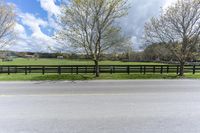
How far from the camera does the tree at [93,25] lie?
22344mm

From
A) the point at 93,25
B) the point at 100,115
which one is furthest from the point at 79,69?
the point at 100,115

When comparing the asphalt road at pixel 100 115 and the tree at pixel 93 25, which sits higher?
the tree at pixel 93 25

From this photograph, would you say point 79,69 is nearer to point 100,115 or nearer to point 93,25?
point 93,25

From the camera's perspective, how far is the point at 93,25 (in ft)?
74.3

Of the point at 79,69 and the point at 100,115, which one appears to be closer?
the point at 100,115

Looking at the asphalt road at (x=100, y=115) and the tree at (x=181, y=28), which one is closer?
the asphalt road at (x=100, y=115)

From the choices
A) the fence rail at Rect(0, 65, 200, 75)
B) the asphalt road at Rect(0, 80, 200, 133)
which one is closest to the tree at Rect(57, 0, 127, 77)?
the fence rail at Rect(0, 65, 200, 75)

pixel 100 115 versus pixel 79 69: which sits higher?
pixel 79 69

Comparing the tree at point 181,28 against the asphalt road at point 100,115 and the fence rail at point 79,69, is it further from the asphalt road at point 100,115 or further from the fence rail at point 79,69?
the asphalt road at point 100,115

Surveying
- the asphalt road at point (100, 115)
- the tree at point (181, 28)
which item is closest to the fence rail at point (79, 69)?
the tree at point (181, 28)

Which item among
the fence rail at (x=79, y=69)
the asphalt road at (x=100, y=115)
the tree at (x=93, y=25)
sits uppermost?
the tree at (x=93, y=25)

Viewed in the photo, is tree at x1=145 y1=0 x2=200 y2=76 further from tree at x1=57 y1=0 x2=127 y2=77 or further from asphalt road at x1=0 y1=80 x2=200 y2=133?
asphalt road at x1=0 y1=80 x2=200 y2=133

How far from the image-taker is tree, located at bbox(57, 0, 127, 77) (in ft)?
73.3

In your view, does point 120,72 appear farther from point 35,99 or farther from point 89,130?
point 89,130
